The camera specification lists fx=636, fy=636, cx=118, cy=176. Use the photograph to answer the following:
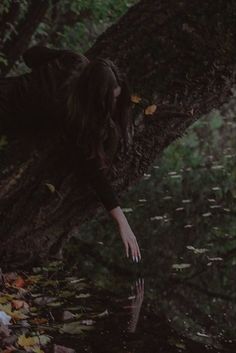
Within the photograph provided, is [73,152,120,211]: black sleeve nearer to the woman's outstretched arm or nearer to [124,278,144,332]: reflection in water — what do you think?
the woman's outstretched arm

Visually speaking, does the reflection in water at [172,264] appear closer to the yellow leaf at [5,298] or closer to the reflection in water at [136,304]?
the reflection in water at [136,304]

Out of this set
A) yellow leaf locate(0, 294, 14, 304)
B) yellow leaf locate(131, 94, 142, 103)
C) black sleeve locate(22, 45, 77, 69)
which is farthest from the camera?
yellow leaf locate(131, 94, 142, 103)

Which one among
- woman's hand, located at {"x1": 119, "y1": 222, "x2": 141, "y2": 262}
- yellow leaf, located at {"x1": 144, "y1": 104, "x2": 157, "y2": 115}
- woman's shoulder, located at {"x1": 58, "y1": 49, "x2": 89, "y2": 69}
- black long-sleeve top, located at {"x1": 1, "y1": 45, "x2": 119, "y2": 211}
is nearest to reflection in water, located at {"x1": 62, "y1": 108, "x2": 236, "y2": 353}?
woman's hand, located at {"x1": 119, "y1": 222, "x2": 141, "y2": 262}

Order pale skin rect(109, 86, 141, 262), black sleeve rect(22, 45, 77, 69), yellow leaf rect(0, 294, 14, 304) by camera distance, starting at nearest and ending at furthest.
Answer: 1. yellow leaf rect(0, 294, 14, 304)
2. pale skin rect(109, 86, 141, 262)
3. black sleeve rect(22, 45, 77, 69)

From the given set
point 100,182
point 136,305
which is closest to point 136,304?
point 136,305

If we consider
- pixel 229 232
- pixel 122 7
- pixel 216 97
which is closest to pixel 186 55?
pixel 216 97

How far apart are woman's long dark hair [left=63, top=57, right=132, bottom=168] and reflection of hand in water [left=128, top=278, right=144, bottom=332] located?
2.90ft

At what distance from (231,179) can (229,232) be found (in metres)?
1.90

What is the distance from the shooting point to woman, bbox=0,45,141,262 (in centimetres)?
351

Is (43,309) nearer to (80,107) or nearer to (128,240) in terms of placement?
(128,240)

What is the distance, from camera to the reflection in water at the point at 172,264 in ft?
11.5

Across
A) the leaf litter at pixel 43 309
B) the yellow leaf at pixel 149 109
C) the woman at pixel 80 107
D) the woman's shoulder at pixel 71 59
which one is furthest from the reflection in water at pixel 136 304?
the woman's shoulder at pixel 71 59

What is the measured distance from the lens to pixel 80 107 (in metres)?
3.57

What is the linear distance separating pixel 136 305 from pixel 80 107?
4.19 ft
